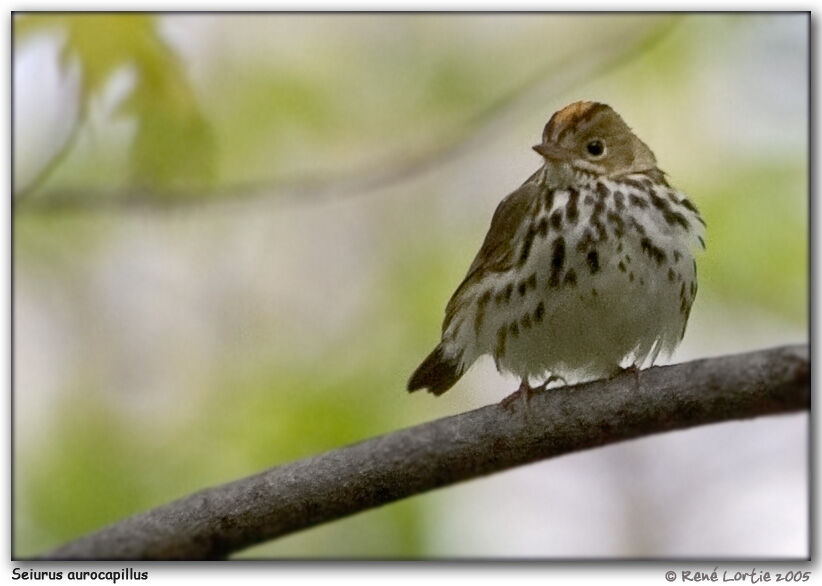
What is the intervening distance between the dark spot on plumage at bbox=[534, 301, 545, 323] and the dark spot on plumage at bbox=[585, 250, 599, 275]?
0.36 feet

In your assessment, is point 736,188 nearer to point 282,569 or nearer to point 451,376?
point 451,376

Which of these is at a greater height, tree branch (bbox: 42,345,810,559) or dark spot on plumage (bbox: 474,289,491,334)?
dark spot on plumage (bbox: 474,289,491,334)

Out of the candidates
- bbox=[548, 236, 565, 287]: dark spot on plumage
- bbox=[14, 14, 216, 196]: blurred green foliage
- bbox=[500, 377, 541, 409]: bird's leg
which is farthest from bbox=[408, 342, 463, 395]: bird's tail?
bbox=[14, 14, 216, 196]: blurred green foliage

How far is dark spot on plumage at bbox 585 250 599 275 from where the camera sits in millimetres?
2059

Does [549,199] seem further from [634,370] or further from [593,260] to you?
[634,370]

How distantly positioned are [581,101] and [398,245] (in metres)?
0.53

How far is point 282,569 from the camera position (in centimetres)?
230

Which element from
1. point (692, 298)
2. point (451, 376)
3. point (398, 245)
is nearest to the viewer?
point (692, 298)

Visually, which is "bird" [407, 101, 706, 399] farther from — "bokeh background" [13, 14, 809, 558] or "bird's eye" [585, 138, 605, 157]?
"bokeh background" [13, 14, 809, 558]

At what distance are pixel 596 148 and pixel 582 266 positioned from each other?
0.91 feet

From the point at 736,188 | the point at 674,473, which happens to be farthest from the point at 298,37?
the point at 674,473

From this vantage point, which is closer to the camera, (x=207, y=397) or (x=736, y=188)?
(x=736, y=188)

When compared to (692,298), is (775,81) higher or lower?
higher

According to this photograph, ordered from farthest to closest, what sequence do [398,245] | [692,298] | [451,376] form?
[398,245]
[451,376]
[692,298]
